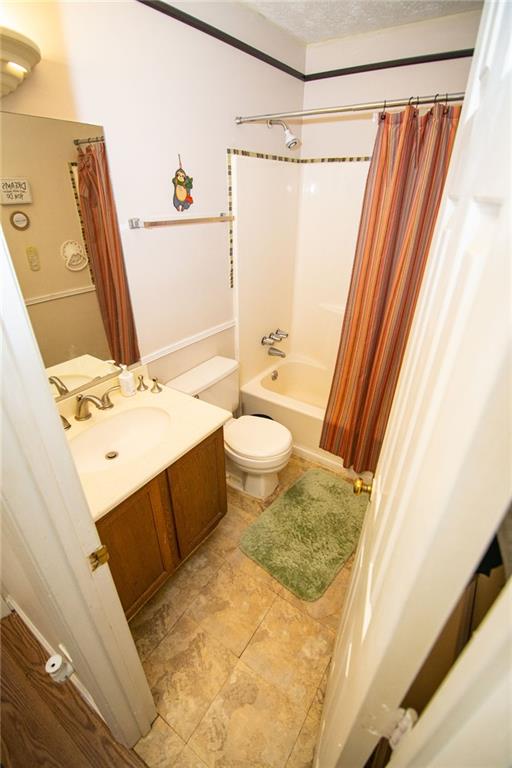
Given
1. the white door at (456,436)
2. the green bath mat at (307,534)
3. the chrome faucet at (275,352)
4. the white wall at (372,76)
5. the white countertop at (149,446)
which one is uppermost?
the white wall at (372,76)

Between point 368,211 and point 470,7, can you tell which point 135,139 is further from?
point 470,7

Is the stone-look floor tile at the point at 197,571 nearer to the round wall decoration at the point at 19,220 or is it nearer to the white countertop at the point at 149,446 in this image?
the white countertop at the point at 149,446

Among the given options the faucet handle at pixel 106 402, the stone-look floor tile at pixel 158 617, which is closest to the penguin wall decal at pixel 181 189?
the faucet handle at pixel 106 402

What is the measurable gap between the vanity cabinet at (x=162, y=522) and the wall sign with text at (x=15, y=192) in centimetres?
109

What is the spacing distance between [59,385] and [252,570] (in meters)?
1.30

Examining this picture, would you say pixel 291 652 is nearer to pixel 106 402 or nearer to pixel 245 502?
pixel 245 502

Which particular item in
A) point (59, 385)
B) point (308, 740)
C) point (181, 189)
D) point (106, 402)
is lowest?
point (308, 740)

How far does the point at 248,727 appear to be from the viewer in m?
1.19

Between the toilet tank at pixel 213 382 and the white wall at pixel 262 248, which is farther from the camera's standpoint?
the white wall at pixel 262 248

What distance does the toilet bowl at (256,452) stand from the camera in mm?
1921

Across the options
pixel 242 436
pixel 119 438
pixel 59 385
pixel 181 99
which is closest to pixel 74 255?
pixel 59 385

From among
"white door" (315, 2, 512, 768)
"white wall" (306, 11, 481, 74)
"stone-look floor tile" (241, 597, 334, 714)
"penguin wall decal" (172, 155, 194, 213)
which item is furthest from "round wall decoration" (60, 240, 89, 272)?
"white wall" (306, 11, 481, 74)

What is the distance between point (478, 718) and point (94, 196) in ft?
5.63

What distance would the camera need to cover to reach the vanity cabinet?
3.91ft
